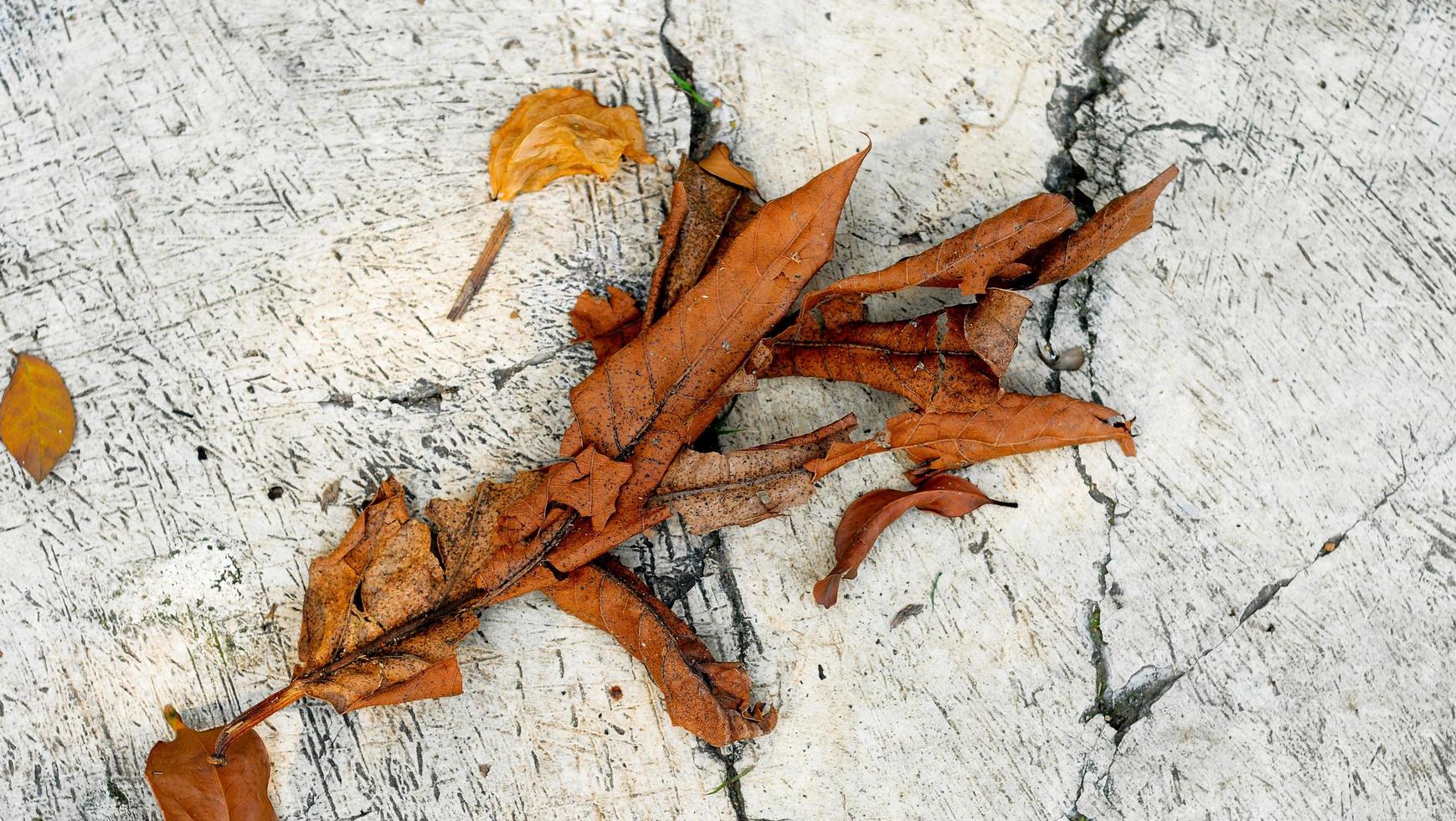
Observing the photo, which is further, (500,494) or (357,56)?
(357,56)

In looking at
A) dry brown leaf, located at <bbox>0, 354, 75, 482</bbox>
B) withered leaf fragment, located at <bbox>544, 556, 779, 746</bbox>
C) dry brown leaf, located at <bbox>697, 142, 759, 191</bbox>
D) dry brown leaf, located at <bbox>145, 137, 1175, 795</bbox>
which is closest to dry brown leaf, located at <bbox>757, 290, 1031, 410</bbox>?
dry brown leaf, located at <bbox>145, 137, 1175, 795</bbox>

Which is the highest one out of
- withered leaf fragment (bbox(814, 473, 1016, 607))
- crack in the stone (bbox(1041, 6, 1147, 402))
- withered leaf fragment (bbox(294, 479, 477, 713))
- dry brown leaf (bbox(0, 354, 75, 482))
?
crack in the stone (bbox(1041, 6, 1147, 402))

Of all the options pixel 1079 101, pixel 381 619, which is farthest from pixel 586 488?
pixel 1079 101

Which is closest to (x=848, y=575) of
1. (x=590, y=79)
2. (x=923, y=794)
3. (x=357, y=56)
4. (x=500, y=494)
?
(x=923, y=794)

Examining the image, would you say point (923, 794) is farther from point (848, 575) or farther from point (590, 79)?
point (590, 79)

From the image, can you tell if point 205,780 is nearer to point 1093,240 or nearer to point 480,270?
point 480,270

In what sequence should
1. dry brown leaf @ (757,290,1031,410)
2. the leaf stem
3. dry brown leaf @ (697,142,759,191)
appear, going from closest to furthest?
dry brown leaf @ (757,290,1031,410), the leaf stem, dry brown leaf @ (697,142,759,191)

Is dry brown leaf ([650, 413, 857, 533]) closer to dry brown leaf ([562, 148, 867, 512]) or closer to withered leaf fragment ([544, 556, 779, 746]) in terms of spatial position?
dry brown leaf ([562, 148, 867, 512])
